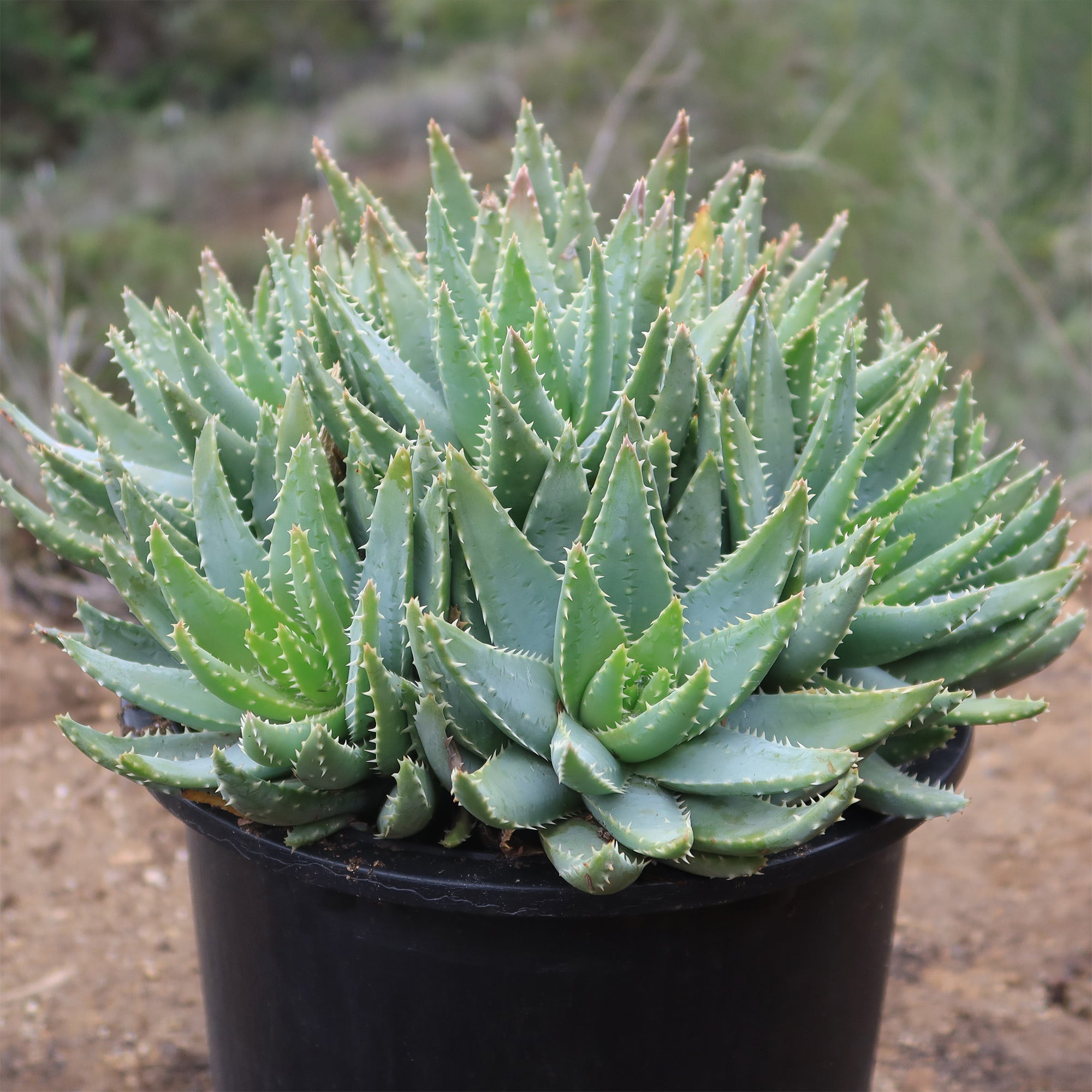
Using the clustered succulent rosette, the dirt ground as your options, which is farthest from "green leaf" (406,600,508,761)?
the dirt ground

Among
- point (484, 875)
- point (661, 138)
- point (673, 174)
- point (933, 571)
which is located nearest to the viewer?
point (484, 875)

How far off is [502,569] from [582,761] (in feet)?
0.62

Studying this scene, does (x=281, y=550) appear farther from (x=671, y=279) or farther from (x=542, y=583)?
(x=671, y=279)

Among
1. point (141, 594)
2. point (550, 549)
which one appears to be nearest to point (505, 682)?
point (550, 549)

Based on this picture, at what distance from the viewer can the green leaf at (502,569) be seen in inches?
36.9

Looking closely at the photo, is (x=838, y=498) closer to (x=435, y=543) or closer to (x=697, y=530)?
(x=697, y=530)

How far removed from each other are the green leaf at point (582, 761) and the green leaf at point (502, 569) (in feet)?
0.27

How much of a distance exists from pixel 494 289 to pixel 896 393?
0.47 meters

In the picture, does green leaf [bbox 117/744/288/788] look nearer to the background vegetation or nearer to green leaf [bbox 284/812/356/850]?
green leaf [bbox 284/812/356/850]

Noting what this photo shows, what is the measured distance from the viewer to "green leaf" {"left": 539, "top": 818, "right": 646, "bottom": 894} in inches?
34.4

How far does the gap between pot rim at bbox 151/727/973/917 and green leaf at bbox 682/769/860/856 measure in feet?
0.20

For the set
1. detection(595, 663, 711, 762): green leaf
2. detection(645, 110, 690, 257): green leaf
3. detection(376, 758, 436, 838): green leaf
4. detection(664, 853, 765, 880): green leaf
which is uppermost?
detection(645, 110, 690, 257): green leaf

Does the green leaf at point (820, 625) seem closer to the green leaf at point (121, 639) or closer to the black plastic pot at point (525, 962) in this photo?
the black plastic pot at point (525, 962)

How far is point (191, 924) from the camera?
2.18m
